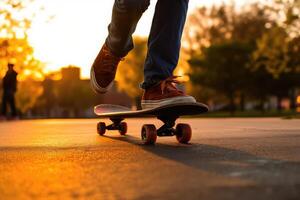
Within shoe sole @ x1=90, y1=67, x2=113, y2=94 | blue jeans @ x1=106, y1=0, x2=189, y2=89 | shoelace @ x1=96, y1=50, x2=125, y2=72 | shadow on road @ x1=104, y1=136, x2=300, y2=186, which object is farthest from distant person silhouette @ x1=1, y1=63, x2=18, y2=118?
shadow on road @ x1=104, y1=136, x2=300, y2=186

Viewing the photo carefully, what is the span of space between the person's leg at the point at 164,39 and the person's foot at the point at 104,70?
330 millimetres

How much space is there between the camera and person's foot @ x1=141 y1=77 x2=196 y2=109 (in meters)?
3.41

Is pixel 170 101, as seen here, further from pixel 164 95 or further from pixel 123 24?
pixel 123 24

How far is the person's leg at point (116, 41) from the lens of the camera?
11.5ft

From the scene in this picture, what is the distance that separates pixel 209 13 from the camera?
52.7 meters

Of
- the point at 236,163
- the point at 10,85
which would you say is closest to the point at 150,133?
the point at 236,163

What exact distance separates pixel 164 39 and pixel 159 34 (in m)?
0.05

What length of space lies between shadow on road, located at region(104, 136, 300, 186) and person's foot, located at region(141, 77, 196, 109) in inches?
14.4

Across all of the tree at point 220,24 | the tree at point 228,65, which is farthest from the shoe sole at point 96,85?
the tree at point 220,24

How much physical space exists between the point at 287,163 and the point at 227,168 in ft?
1.12

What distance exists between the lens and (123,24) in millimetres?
3627

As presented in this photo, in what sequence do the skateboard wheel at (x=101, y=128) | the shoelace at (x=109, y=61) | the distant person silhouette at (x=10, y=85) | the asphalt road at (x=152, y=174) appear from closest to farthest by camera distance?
the asphalt road at (x=152, y=174) → the shoelace at (x=109, y=61) → the skateboard wheel at (x=101, y=128) → the distant person silhouette at (x=10, y=85)

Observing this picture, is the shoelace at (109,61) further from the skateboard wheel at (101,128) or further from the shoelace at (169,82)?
the skateboard wheel at (101,128)

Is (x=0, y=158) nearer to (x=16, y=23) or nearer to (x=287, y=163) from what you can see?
(x=287, y=163)
